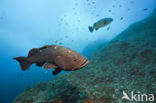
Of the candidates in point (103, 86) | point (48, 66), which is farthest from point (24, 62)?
point (103, 86)

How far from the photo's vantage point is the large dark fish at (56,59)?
2.76 meters

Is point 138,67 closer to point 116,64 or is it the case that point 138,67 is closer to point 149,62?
point 149,62

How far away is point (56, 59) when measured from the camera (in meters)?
3.08

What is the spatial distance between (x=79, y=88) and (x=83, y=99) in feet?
3.33

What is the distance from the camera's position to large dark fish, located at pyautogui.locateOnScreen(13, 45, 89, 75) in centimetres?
276

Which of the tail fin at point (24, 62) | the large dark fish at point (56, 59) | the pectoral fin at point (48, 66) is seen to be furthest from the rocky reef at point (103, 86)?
the pectoral fin at point (48, 66)

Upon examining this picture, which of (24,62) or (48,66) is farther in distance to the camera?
(24,62)

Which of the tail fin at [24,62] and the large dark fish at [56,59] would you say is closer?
the large dark fish at [56,59]

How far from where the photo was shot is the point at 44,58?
3.42m

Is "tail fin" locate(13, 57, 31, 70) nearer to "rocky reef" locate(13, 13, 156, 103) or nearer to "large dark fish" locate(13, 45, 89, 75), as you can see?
"large dark fish" locate(13, 45, 89, 75)

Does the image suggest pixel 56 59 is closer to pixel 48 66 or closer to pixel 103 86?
pixel 48 66

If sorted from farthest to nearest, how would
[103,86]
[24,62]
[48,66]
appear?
[103,86]
[24,62]
[48,66]

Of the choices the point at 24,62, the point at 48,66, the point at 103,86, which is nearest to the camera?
the point at 48,66

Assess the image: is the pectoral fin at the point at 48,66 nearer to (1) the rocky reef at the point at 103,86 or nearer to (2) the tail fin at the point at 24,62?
(2) the tail fin at the point at 24,62
